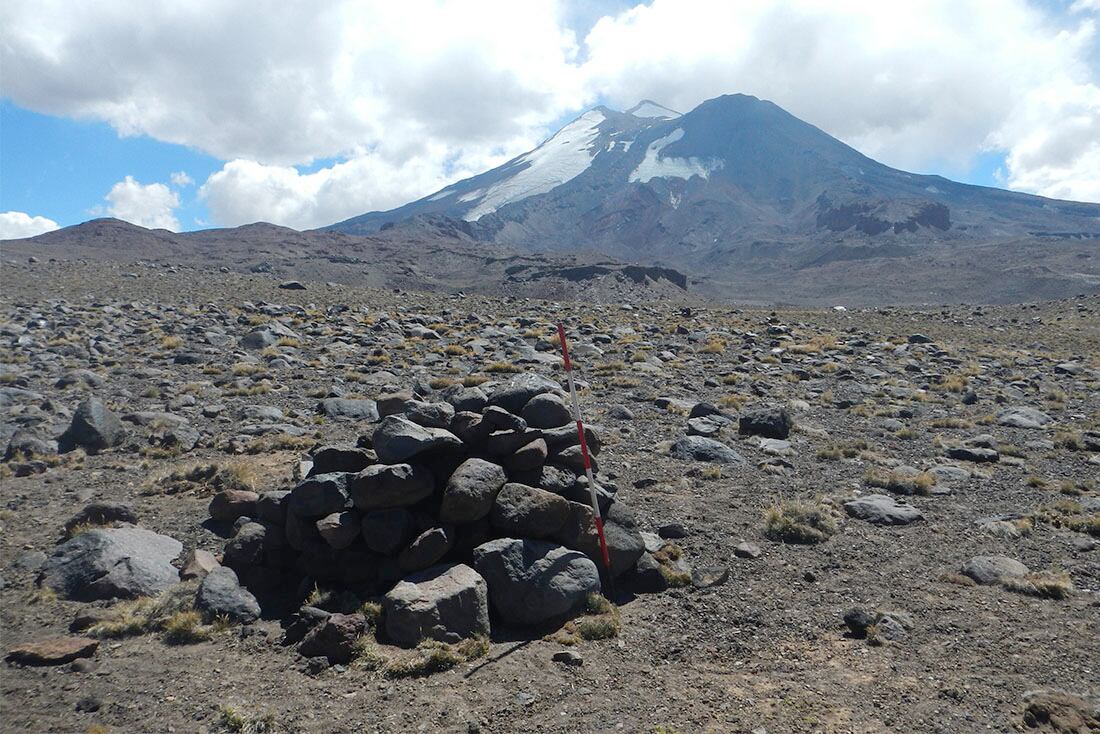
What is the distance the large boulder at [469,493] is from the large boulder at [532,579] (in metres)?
0.36

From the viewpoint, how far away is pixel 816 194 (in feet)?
586

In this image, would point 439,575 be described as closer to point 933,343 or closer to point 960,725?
point 960,725

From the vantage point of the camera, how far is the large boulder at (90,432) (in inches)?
407

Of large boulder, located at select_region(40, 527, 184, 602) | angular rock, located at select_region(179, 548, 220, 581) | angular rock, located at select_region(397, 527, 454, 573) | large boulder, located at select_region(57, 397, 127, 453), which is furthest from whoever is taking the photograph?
large boulder, located at select_region(57, 397, 127, 453)

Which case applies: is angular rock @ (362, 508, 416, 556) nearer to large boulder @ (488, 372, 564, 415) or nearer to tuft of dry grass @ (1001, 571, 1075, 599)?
large boulder @ (488, 372, 564, 415)

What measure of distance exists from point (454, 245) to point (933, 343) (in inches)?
3617

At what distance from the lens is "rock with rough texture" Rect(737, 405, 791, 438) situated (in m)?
12.2

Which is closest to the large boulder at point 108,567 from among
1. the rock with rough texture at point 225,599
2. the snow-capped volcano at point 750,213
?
the rock with rough texture at point 225,599

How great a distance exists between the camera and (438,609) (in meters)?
5.64

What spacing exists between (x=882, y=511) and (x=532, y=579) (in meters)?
5.00

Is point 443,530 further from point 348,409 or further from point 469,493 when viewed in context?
point 348,409

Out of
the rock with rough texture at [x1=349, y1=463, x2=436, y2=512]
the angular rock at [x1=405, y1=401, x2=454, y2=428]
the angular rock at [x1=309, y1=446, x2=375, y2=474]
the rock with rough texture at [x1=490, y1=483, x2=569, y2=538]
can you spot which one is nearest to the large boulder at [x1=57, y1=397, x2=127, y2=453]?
the angular rock at [x1=309, y1=446, x2=375, y2=474]

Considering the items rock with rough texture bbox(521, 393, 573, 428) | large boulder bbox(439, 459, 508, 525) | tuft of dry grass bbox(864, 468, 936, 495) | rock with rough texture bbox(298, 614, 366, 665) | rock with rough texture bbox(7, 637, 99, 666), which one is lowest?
tuft of dry grass bbox(864, 468, 936, 495)

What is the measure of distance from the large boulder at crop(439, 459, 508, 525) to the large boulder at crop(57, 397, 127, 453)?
6.98m
